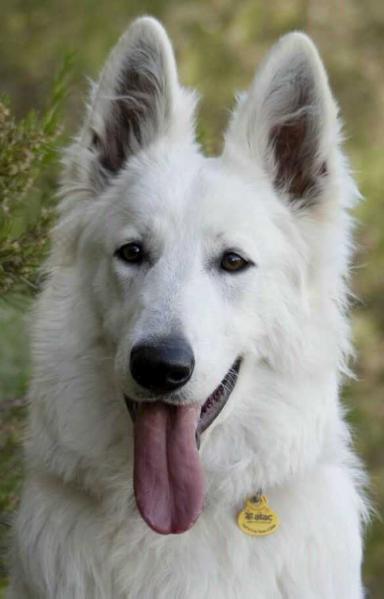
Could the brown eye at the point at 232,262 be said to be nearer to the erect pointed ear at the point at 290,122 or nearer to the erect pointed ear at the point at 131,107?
the erect pointed ear at the point at 290,122

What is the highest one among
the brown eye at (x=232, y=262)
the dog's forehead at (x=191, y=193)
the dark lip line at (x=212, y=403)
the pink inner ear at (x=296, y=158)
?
the pink inner ear at (x=296, y=158)

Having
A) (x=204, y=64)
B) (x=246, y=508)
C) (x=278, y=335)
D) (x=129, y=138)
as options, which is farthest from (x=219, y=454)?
(x=204, y=64)

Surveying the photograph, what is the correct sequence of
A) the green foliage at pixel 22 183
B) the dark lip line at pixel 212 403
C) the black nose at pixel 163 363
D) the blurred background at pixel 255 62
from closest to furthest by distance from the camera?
1. the black nose at pixel 163 363
2. the dark lip line at pixel 212 403
3. the green foliage at pixel 22 183
4. the blurred background at pixel 255 62

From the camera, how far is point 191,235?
3.99 metres

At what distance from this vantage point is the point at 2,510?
517 centimetres

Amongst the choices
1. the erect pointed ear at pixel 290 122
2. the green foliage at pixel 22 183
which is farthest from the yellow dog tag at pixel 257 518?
the green foliage at pixel 22 183

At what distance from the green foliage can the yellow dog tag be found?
4.81ft

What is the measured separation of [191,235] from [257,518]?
101cm

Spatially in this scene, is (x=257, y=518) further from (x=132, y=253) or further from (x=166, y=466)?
(x=132, y=253)

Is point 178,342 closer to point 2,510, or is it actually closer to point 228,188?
point 228,188

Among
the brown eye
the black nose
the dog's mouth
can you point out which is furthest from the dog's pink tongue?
the brown eye

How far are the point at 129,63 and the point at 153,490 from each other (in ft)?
5.08

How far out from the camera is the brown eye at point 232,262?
4027 millimetres

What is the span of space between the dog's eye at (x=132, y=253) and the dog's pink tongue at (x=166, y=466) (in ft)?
1.76
